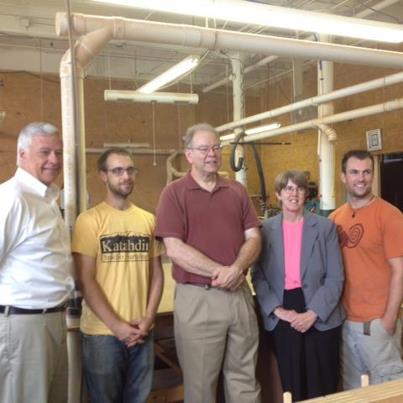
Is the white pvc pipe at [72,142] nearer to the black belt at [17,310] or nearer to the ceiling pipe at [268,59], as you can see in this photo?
the black belt at [17,310]

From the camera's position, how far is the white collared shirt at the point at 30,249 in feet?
5.57

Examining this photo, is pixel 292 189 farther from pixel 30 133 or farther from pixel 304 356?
pixel 30 133

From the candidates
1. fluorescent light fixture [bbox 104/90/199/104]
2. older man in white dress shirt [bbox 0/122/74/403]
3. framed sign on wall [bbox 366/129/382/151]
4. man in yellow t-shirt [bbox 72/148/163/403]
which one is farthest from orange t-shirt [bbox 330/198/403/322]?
framed sign on wall [bbox 366/129/382/151]

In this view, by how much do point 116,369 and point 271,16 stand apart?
7.54 ft

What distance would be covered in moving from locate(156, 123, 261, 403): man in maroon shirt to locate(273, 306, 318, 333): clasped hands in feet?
0.45

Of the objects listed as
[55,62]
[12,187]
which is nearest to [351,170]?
[12,187]

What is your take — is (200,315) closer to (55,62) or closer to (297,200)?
(297,200)

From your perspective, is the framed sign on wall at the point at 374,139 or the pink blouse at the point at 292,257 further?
the framed sign on wall at the point at 374,139

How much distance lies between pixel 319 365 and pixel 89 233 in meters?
1.21

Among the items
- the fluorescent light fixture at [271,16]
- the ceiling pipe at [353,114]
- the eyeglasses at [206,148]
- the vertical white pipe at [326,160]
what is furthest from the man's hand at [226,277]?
the ceiling pipe at [353,114]

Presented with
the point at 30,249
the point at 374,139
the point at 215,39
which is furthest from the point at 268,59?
the point at 30,249

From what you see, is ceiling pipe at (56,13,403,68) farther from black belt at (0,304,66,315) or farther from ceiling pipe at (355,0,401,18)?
ceiling pipe at (355,0,401,18)

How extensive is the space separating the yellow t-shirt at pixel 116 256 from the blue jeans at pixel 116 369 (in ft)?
0.20

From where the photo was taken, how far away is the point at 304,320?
2.11 metres
